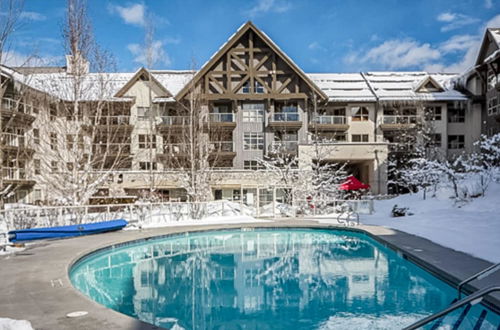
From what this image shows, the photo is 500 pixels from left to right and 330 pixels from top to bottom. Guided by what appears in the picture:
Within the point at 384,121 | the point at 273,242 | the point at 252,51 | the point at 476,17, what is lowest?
the point at 273,242

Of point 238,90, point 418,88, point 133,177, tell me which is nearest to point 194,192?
point 133,177

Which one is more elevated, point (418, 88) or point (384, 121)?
point (418, 88)

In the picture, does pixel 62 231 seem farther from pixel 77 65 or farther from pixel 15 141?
pixel 15 141

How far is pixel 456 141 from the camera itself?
108 ft

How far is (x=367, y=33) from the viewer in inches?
906

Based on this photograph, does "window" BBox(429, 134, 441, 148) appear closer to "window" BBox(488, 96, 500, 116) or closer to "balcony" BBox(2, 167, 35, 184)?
"window" BBox(488, 96, 500, 116)

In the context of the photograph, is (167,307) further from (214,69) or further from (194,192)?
(214,69)

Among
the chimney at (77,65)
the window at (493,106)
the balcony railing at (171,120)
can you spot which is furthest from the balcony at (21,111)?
the window at (493,106)

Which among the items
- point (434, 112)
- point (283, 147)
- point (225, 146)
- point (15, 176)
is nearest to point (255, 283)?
point (283, 147)

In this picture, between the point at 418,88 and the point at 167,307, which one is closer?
the point at 167,307

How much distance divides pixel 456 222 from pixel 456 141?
2115 cm

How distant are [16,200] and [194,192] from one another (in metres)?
15.7

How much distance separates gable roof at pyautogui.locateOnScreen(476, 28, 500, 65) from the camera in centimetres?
2839

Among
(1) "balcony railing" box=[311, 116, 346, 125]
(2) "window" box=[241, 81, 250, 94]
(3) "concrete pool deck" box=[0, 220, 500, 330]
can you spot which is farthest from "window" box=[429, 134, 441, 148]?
(3) "concrete pool deck" box=[0, 220, 500, 330]
